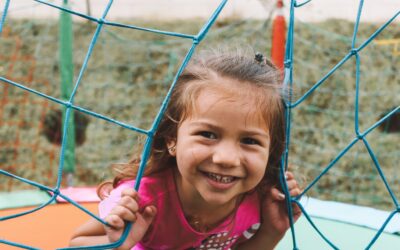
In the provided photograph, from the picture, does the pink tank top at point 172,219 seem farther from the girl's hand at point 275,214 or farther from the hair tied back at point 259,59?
the hair tied back at point 259,59

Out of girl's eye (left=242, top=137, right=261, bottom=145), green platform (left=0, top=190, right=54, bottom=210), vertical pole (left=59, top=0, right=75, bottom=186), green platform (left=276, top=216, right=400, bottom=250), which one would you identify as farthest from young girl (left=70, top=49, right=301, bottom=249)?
vertical pole (left=59, top=0, right=75, bottom=186)

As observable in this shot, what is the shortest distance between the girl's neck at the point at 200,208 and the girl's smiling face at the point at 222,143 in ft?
0.41

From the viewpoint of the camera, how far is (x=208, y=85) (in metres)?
0.91

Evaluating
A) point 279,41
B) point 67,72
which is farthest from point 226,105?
point 67,72

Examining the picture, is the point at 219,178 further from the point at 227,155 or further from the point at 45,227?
the point at 45,227

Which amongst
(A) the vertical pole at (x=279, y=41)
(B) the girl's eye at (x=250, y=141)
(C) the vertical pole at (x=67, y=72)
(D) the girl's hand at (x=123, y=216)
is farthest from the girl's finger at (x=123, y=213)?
(C) the vertical pole at (x=67, y=72)

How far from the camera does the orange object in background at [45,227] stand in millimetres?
1285

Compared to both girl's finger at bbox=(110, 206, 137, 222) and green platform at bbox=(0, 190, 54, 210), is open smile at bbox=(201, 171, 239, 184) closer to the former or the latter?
girl's finger at bbox=(110, 206, 137, 222)

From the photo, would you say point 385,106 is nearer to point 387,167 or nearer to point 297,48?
point 387,167

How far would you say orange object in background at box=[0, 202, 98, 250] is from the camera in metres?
1.29

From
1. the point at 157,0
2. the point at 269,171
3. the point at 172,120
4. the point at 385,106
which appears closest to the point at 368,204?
the point at 385,106

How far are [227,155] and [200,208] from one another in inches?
9.1

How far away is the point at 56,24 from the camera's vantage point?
3020 mm

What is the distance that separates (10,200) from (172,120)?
0.89m
